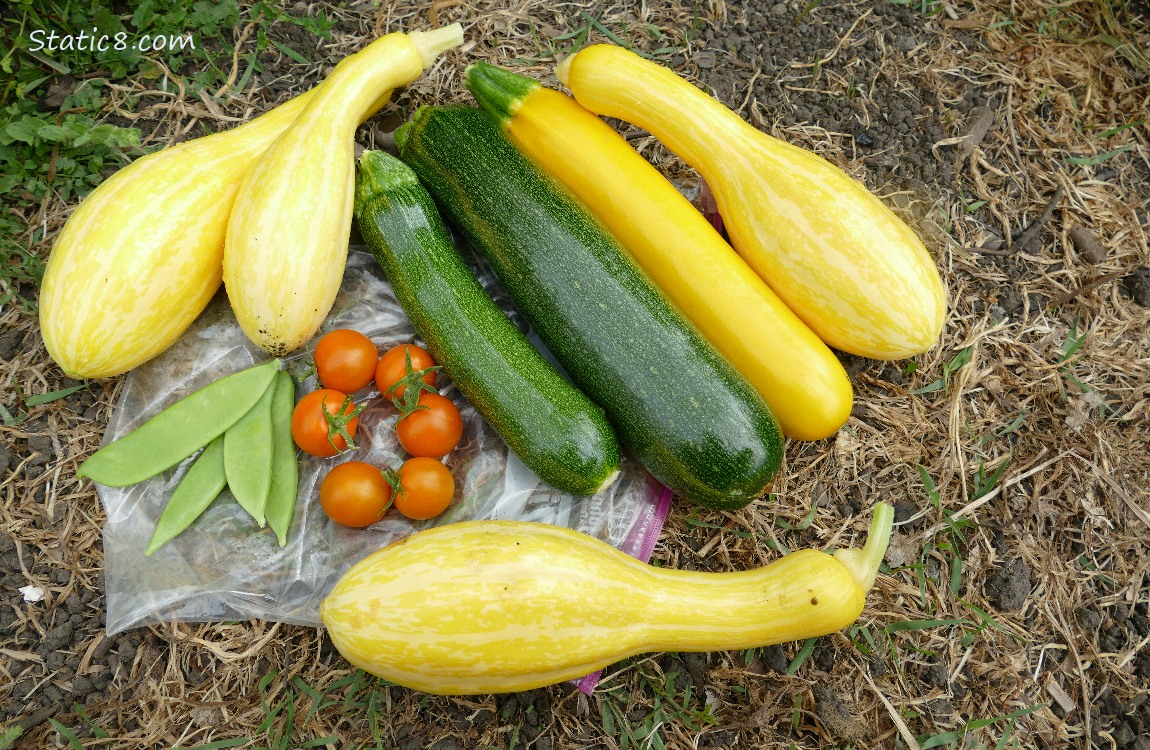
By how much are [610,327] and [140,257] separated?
1.40 m

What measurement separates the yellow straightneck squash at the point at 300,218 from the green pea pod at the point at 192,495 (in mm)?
401

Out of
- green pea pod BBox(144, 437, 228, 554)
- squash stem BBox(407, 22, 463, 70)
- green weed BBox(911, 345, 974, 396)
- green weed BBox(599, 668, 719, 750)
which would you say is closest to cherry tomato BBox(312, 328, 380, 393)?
green pea pod BBox(144, 437, 228, 554)

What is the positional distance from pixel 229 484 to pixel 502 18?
1.98m

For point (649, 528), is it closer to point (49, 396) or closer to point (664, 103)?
point (664, 103)

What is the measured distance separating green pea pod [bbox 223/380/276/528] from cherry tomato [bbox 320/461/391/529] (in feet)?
0.67

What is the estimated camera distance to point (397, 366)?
2.48m

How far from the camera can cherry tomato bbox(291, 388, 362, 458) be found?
2.38m

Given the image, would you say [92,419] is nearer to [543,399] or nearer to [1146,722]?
[543,399]

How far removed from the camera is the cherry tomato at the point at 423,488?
7.69 ft

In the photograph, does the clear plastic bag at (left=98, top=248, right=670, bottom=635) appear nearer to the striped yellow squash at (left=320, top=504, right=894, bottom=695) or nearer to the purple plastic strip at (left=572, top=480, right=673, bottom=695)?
the purple plastic strip at (left=572, top=480, right=673, bottom=695)

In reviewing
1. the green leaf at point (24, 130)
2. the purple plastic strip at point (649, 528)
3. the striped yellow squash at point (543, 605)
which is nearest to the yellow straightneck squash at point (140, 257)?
the green leaf at point (24, 130)

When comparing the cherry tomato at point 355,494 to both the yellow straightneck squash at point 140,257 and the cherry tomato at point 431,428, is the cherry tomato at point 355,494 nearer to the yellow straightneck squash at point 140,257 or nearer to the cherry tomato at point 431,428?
the cherry tomato at point 431,428

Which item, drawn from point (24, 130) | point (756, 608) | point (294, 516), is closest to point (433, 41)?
point (24, 130)

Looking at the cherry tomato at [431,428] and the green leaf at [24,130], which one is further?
the green leaf at [24,130]
